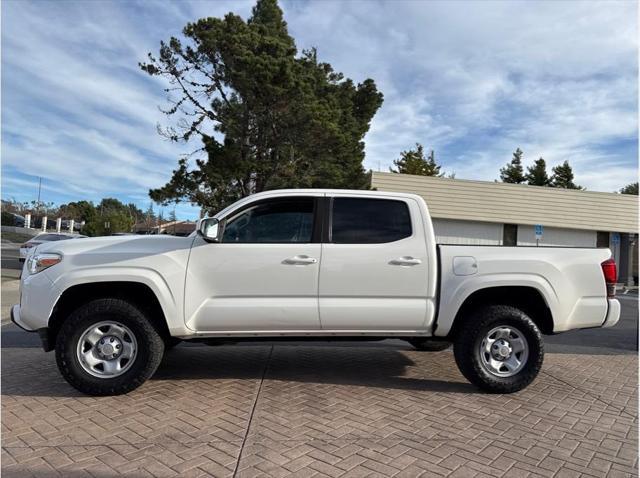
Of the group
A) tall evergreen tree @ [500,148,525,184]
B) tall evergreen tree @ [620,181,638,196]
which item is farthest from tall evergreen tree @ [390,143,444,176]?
tall evergreen tree @ [620,181,638,196]

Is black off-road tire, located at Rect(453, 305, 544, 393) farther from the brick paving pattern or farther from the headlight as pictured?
the headlight

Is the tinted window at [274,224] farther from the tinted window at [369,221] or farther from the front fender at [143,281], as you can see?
the front fender at [143,281]

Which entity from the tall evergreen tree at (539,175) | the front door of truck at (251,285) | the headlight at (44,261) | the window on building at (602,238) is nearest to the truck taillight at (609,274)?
the front door of truck at (251,285)

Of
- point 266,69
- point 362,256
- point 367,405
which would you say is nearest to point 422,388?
point 367,405

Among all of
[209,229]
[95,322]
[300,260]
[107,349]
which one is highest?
[209,229]

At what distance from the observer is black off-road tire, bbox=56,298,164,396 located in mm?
4742

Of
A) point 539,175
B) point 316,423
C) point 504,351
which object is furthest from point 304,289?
point 539,175

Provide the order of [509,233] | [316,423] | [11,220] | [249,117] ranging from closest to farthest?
[316,423] → [249,117] → [509,233] → [11,220]

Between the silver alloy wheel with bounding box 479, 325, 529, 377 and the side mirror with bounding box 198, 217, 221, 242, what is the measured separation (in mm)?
2765

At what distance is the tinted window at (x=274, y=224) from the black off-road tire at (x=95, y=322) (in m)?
1.11

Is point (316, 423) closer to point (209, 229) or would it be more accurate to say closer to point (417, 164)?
point (209, 229)

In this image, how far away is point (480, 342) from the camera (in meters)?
5.09

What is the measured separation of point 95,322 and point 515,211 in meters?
24.3

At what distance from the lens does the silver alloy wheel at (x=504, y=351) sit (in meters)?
5.12
